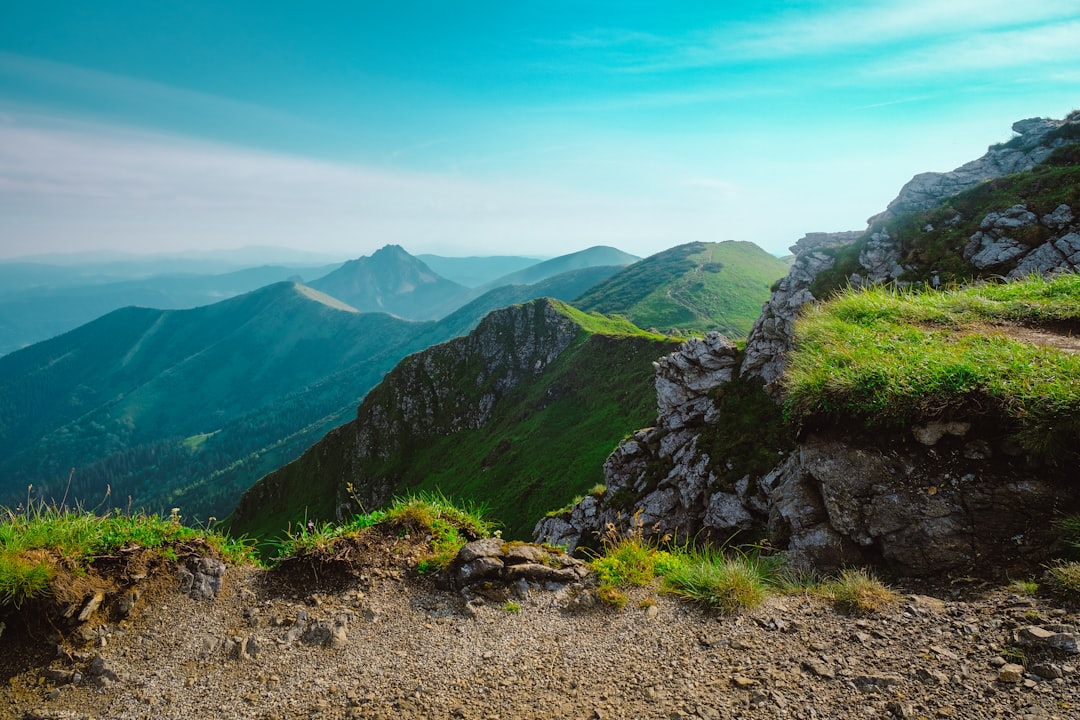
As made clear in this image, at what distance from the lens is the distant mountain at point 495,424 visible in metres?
83.0

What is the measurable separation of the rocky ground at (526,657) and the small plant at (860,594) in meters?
0.17

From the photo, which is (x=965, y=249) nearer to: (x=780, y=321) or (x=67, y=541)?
(x=780, y=321)

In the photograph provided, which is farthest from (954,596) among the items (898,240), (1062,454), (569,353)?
(569,353)

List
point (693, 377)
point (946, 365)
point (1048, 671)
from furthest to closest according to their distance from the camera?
point (693, 377)
point (946, 365)
point (1048, 671)

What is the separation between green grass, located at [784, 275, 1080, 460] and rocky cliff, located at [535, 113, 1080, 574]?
0.46 meters

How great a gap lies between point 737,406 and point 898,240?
984 inches

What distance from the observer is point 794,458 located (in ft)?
45.2

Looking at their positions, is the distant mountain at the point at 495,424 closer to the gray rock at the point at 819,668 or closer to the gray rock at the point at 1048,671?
the gray rock at the point at 819,668

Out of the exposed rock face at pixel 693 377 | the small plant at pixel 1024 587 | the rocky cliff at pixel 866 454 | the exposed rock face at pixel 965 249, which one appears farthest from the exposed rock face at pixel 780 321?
the small plant at pixel 1024 587

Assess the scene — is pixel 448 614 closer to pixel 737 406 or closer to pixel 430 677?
pixel 430 677

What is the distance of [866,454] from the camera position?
952 centimetres

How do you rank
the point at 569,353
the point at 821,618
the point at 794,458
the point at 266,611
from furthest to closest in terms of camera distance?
the point at 569,353 < the point at 794,458 < the point at 266,611 < the point at 821,618

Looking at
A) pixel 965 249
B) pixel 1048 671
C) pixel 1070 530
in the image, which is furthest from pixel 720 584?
pixel 965 249

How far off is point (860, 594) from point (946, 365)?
189 inches
